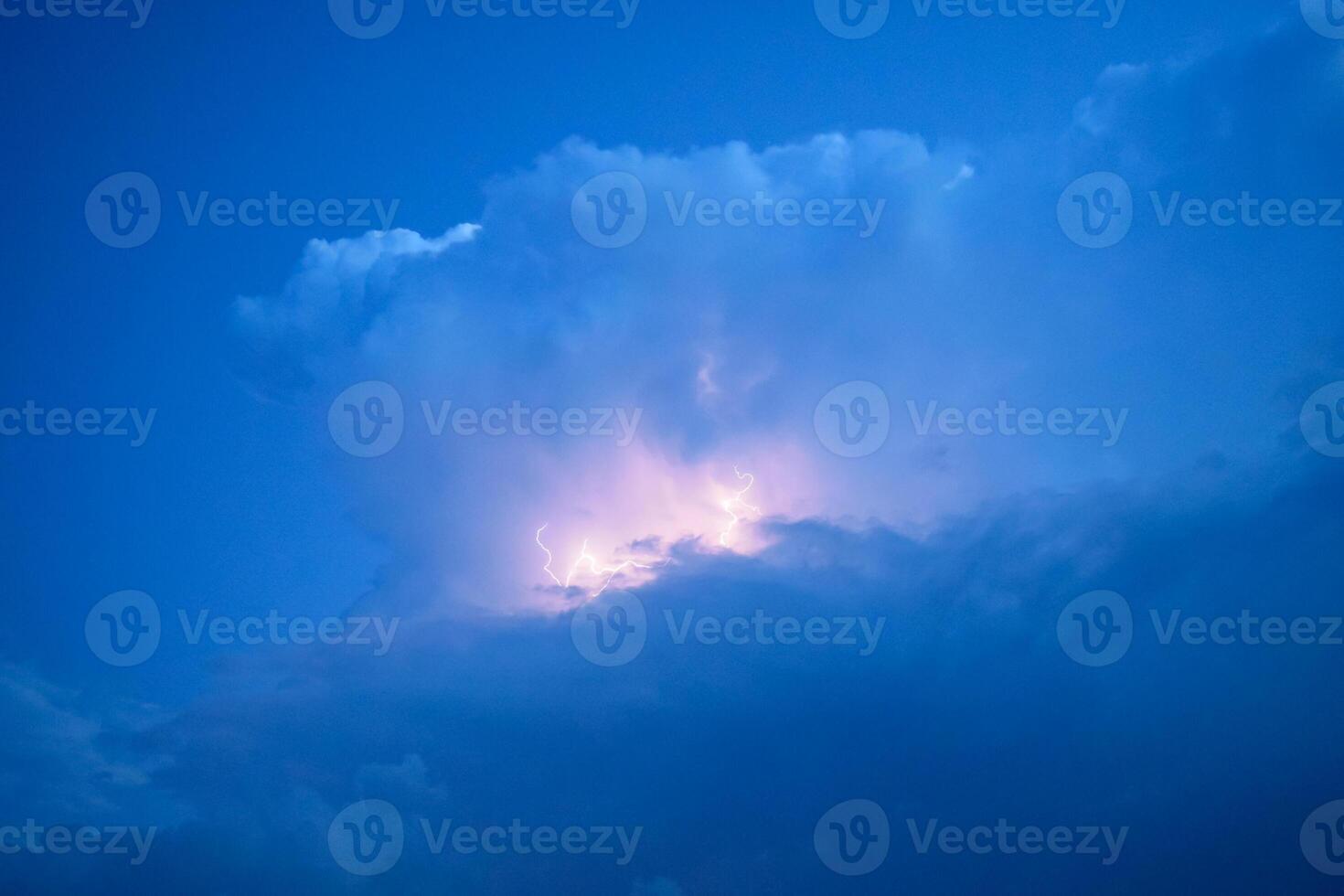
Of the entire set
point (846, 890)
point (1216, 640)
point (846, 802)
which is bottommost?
point (846, 890)

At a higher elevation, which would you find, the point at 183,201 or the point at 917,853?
the point at 183,201

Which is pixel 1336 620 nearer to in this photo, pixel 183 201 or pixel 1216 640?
pixel 1216 640

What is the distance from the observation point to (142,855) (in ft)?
53.6

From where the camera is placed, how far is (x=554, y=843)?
49.3 ft

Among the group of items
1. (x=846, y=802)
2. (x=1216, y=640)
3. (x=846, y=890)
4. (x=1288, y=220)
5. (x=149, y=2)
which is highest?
(x=149, y=2)

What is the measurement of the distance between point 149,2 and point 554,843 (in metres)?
16.0

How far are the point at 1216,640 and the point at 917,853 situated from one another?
20.4 ft

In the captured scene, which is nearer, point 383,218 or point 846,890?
point 383,218

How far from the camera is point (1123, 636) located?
53.3 feet

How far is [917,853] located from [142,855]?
44.5 feet

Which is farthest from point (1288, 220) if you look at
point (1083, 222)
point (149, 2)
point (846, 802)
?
point (149, 2)

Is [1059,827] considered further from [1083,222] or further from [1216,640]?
[1083,222]

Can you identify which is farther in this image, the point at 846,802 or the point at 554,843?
the point at 846,802

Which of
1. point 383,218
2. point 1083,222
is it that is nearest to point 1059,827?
point 1083,222
